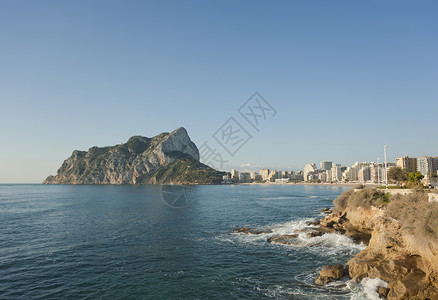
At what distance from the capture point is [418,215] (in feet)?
80.2

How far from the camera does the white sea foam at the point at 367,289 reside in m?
19.0

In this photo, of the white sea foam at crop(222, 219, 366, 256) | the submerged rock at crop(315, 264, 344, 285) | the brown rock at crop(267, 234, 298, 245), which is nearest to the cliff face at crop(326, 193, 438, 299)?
the submerged rock at crop(315, 264, 344, 285)

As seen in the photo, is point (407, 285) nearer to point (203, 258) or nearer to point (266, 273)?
point (266, 273)

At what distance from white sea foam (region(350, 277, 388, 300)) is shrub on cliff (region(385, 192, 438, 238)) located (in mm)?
6404

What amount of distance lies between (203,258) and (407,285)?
63.3 feet

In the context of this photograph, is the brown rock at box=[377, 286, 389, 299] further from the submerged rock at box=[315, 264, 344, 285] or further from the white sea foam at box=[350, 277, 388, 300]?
the submerged rock at box=[315, 264, 344, 285]

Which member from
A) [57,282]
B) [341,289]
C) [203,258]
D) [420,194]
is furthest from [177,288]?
[420,194]

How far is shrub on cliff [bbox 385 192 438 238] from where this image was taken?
2223cm

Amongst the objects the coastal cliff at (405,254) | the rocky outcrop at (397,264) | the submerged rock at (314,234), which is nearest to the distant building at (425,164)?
the submerged rock at (314,234)

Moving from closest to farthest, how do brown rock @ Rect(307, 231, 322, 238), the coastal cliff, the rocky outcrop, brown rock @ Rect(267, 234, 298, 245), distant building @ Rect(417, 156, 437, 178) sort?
the rocky outcrop < the coastal cliff < brown rock @ Rect(267, 234, 298, 245) < brown rock @ Rect(307, 231, 322, 238) < distant building @ Rect(417, 156, 437, 178)

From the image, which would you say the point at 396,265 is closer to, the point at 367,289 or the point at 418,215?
the point at 367,289

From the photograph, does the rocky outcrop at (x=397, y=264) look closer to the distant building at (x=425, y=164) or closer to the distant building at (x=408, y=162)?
the distant building at (x=408, y=162)

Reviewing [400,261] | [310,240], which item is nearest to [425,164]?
[310,240]

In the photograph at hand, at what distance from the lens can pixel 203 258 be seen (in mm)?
29281
